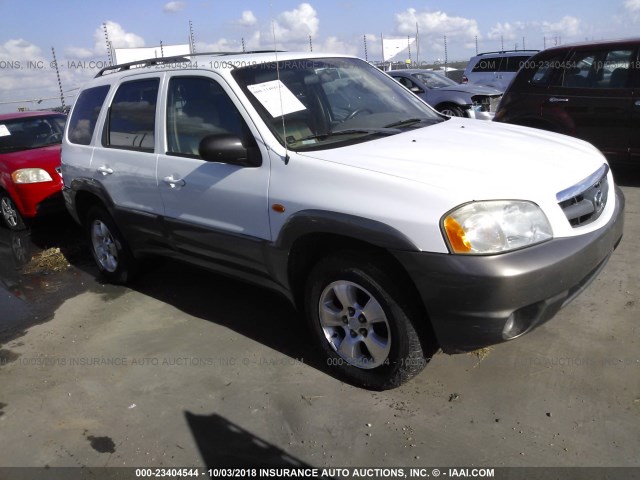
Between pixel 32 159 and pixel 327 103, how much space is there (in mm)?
5187

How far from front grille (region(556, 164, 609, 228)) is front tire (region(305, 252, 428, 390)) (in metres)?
0.94

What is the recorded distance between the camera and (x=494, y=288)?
8.14 ft

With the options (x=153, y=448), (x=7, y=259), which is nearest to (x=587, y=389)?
(x=153, y=448)

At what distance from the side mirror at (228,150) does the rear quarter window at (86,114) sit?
6.82 ft

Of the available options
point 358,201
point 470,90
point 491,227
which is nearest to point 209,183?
point 358,201

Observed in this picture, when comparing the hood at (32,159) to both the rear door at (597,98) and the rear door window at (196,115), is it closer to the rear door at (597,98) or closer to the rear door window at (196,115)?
the rear door window at (196,115)

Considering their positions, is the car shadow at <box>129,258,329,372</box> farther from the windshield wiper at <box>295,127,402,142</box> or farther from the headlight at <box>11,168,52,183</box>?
the headlight at <box>11,168,52,183</box>

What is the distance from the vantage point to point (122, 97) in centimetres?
452

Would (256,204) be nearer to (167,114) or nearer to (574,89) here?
(167,114)

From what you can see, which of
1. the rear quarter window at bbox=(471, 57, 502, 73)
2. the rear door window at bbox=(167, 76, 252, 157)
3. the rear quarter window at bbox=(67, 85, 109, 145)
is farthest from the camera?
the rear quarter window at bbox=(471, 57, 502, 73)

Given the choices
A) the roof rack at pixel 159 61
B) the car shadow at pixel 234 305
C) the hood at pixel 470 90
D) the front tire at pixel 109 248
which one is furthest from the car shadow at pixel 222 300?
the hood at pixel 470 90

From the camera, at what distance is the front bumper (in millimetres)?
2490

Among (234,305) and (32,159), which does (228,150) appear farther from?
(32,159)

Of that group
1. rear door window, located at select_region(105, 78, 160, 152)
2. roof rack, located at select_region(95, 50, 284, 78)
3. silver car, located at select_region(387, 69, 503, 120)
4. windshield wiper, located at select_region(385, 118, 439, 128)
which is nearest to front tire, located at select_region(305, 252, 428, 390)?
windshield wiper, located at select_region(385, 118, 439, 128)
